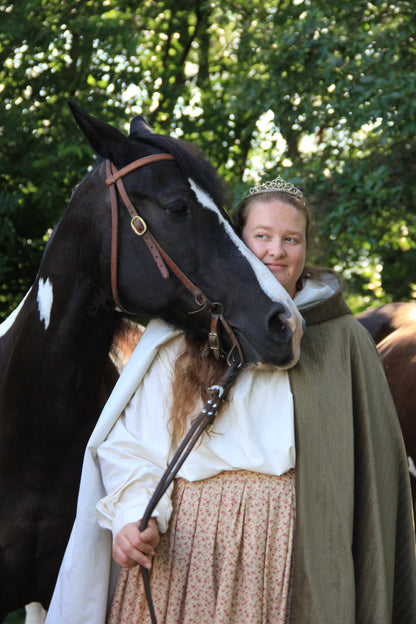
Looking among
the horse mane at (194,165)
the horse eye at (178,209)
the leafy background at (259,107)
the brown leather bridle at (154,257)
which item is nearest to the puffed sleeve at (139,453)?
the brown leather bridle at (154,257)

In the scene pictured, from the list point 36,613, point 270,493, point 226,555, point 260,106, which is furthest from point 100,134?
point 260,106

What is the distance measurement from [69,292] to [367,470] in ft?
3.60

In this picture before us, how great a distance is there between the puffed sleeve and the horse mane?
1.75 ft

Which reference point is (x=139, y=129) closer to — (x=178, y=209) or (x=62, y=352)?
(x=178, y=209)

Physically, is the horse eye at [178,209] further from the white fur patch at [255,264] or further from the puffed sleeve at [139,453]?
the puffed sleeve at [139,453]

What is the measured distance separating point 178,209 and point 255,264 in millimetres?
301

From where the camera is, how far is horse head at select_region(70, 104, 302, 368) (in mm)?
1984

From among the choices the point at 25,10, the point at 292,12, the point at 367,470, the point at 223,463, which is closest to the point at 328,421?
the point at 367,470

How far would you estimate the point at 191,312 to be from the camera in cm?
208

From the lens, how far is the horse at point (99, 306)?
202 cm

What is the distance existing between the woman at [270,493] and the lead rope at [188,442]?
49 mm

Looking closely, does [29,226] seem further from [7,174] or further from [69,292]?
[69,292]

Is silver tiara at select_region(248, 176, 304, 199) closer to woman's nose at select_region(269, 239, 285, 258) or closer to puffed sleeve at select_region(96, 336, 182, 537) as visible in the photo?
woman's nose at select_region(269, 239, 285, 258)

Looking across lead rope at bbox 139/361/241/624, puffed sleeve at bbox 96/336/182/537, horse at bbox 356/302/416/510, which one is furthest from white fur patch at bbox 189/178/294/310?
horse at bbox 356/302/416/510
